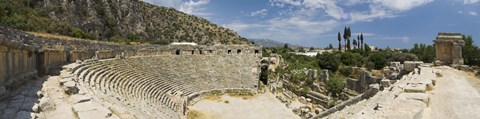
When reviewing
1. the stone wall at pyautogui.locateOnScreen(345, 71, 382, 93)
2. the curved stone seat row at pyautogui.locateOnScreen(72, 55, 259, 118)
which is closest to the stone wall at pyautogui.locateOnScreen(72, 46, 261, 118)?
the curved stone seat row at pyautogui.locateOnScreen(72, 55, 259, 118)

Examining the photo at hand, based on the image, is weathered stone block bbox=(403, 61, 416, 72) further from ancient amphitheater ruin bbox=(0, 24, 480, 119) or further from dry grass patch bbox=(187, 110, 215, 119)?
dry grass patch bbox=(187, 110, 215, 119)

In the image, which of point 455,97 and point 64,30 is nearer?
point 455,97

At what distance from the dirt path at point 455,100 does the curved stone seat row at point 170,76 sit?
9172 millimetres

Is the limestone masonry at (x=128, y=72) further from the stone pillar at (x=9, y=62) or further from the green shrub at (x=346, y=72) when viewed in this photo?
the green shrub at (x=346, y=72)

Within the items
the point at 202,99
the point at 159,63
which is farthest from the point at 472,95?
the point at 159,63

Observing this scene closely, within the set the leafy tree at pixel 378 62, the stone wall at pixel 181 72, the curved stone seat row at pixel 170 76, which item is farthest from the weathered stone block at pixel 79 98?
the leafy tree at pixel 378 62

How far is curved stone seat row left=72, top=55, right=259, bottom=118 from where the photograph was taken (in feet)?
48.6

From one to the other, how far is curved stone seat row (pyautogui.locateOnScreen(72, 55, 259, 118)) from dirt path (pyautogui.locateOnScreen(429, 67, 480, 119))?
9172mm

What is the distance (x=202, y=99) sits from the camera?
25266 millimetres

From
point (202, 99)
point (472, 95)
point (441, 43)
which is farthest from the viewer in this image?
point (202, 99)

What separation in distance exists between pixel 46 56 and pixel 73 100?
5902 millimetres

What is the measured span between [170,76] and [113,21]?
1414 inches

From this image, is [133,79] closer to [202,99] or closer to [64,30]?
[202,99]

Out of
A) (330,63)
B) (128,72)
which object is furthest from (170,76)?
(330,63)
